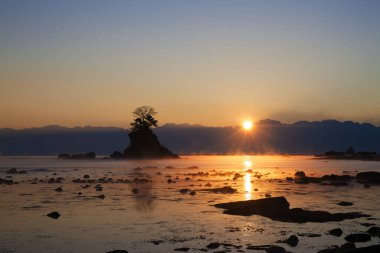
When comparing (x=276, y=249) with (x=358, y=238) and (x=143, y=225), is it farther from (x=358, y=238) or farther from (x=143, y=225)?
(x=143, y=225)

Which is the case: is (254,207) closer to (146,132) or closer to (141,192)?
(141,192)

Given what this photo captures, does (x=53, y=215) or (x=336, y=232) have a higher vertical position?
(x=336, y=232)

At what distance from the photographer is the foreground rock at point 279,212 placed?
30930mm

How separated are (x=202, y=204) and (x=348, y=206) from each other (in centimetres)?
1228

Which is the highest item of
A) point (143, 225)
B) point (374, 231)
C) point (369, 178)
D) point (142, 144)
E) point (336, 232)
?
point (142, 144)

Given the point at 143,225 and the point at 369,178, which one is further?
the point at 369,178

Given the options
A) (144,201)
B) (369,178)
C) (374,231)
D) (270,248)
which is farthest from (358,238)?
(369,178)

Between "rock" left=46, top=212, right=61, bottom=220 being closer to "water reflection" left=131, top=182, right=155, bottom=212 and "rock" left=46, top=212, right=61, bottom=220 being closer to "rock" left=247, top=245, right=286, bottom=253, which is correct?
"water reflection" left=131, top=182, right=155, bottom=212

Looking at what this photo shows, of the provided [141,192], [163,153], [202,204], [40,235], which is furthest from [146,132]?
[40,235]

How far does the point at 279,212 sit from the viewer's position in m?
33.1

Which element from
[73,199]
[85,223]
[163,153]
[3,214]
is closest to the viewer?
[85,223]

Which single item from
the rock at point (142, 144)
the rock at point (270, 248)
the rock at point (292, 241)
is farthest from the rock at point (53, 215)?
the rock at point (142, 144)

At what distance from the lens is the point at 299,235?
25703mm

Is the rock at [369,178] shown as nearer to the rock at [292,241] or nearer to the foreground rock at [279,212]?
the foreground rock at [279,212]
